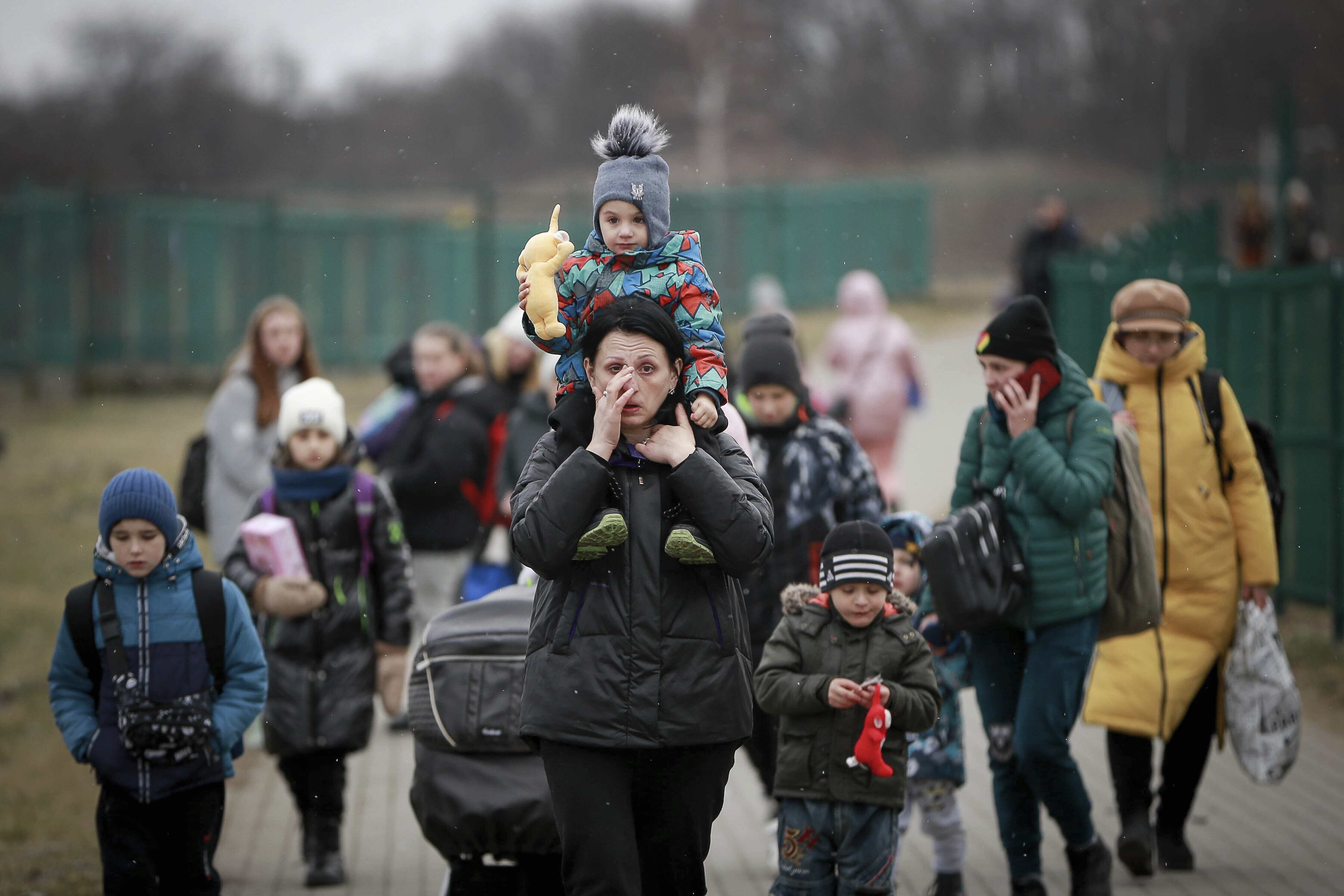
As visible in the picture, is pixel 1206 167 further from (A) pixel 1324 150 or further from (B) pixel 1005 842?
(B) pixel 1005 842

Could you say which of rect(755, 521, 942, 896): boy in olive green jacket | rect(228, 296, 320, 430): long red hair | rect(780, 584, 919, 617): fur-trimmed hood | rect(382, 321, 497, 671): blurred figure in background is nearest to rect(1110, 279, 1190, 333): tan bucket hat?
rect(780, 584, 919, 617): fur-trimmed hood

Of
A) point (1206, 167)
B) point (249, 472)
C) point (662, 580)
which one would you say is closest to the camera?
point (662, 580)

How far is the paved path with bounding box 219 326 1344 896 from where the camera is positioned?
6.06m

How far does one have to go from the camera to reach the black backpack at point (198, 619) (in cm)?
489

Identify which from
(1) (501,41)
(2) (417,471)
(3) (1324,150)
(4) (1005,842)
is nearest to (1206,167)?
(3) (1324,150)

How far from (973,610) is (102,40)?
153 ft

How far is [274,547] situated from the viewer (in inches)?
239

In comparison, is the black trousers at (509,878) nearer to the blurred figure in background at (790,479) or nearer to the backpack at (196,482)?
the blurred figure in background at (790,479)

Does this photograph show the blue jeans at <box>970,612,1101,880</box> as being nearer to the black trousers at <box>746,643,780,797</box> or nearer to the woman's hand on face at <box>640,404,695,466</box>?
the black trousers at <box>746,643,780,797</box>

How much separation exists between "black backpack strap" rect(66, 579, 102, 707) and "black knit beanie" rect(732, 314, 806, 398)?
2.52 metres

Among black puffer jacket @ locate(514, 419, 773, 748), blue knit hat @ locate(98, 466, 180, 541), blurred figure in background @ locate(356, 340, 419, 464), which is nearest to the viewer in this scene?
black puffer jacket @ locate(514, 419, 773, 748)

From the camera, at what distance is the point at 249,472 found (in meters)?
7.87

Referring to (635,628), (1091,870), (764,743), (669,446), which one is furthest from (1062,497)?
(635,628)

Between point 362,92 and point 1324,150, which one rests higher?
point 362,92
